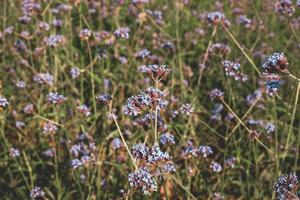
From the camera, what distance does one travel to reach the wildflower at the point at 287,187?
199cm

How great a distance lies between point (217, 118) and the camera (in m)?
3.65

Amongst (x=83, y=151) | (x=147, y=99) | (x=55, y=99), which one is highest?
(x=55, y=99)

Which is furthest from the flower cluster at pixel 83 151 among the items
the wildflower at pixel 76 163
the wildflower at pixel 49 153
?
the wildflower at pixel 49 153

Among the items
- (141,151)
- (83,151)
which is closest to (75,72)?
(83,151)

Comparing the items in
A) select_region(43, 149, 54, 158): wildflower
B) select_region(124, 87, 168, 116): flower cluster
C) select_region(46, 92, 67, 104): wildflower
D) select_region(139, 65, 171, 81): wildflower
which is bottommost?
select_region(124, 87, 168, 116): flower cluster

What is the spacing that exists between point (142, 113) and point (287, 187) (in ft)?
5.33

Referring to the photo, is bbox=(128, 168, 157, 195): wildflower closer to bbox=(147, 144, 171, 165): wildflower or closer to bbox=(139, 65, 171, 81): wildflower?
bbox=(147, 144, 171, 165): wildflower

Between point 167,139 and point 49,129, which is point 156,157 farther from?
point 49,129

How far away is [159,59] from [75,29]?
3.08 feet

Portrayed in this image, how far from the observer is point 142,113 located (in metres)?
3.58

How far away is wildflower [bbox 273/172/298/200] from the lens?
1992 millimetres

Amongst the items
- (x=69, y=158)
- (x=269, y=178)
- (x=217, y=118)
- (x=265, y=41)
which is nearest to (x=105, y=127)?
(x=69, y=158)

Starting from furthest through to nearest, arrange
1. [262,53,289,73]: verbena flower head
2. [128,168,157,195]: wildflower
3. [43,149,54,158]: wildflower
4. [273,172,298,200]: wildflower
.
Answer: [43,149,54,158]: wildflower → [262,53,289,73]: verbena flower head → [128,168,157,195]: wildflower → [273,172,298,200]: wildflower

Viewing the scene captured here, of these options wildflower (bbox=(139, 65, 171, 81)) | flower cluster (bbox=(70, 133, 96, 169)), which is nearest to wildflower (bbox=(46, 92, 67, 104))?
flower cluster (bbox=(70, 133, 96, 169))
